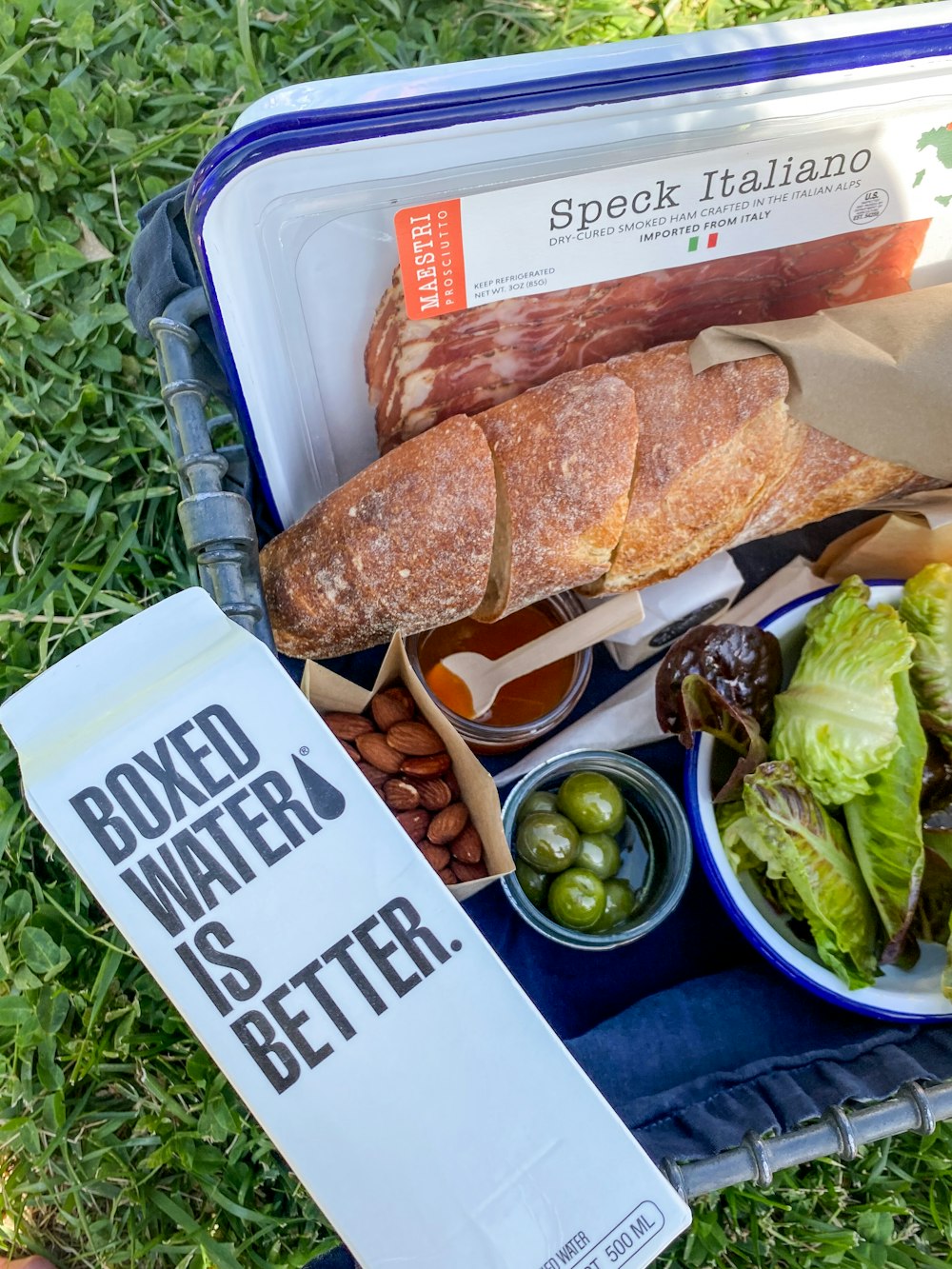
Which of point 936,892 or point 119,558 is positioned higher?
point 119,558

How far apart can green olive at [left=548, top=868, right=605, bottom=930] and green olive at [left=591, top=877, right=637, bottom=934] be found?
2cm

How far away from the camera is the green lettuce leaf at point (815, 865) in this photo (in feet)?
3.15

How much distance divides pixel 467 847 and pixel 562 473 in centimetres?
42

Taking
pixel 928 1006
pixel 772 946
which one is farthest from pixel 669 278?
pixel 928 1006

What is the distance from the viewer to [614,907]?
107 cm

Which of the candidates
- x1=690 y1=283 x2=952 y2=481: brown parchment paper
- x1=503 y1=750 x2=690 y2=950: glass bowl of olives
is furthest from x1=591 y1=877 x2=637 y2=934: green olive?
x1=690 y1=283 x2=952 y2=481: brown parchment paper

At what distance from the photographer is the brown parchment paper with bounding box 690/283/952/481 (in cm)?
99

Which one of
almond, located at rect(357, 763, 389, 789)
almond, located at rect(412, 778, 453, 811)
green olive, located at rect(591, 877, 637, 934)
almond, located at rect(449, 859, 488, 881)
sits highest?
almond, located at rect(357, 763, 389, 789)

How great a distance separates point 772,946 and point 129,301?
3.46 ft

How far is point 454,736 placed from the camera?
954mm

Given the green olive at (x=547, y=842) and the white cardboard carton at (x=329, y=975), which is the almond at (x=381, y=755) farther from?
the white cardboard carton at (x=329, y=975)

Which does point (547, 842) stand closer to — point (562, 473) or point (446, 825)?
point (446, 825)

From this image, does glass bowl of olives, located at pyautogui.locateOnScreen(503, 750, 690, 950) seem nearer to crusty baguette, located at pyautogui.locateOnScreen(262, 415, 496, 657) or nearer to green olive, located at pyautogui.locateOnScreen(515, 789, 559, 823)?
green olive, located at pyautogui.locateOnScreen(515, 789, 559, 823)

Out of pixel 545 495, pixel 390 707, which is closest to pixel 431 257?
pixel 545 495
